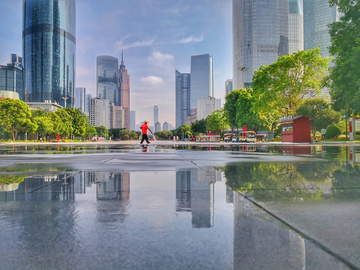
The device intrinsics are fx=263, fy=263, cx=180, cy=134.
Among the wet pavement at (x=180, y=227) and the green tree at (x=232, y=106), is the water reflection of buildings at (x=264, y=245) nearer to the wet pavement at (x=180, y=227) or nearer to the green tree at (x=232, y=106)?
the wet pavement at (x=180, y=227)

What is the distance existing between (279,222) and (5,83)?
9458 inches

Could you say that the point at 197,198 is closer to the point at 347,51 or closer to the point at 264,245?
the point at 264,245

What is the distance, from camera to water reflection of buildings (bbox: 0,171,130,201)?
3.84 meters

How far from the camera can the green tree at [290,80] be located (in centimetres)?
4010

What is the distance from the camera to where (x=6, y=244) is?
7.03 ft

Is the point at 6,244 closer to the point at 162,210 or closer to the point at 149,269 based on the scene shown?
the point at 149,269

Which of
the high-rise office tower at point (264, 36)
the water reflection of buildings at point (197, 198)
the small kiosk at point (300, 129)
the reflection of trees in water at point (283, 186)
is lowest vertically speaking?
the water reflection of buildings at point (197, 198)

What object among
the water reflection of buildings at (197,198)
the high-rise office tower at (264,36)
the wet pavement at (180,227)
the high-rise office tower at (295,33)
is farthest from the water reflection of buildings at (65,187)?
the high-rise office tower at (295,33)

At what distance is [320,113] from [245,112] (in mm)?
15554

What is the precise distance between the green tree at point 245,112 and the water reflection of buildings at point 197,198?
179 ft

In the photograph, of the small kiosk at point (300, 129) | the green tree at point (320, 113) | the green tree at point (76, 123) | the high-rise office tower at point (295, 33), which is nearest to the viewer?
the small kiosk at point (300, 129)

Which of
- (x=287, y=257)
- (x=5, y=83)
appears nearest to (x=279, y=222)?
(x=287, y=257)

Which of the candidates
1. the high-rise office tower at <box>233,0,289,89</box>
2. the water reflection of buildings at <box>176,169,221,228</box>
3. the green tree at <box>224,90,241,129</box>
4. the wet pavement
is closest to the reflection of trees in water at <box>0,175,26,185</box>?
the wet pavement

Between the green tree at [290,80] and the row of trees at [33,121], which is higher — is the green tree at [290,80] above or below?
above
